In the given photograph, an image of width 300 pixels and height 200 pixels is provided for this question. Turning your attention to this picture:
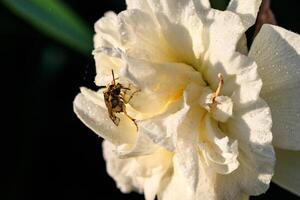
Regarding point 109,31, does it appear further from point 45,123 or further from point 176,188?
point 45,123

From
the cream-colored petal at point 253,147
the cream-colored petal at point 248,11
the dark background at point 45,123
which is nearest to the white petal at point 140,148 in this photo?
the cream-colored petal at point 253,147

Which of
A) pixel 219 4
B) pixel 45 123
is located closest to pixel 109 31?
pixel 219 4

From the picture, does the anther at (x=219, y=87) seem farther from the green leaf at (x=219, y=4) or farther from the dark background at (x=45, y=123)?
the dark background at (x=45, y=123)

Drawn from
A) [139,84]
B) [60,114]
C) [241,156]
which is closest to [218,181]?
[241,156]

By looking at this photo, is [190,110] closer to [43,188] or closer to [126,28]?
[126,28]

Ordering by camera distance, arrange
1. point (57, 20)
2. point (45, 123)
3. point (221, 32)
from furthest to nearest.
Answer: point (45, 123), point (57, 20), point (221, 32)
